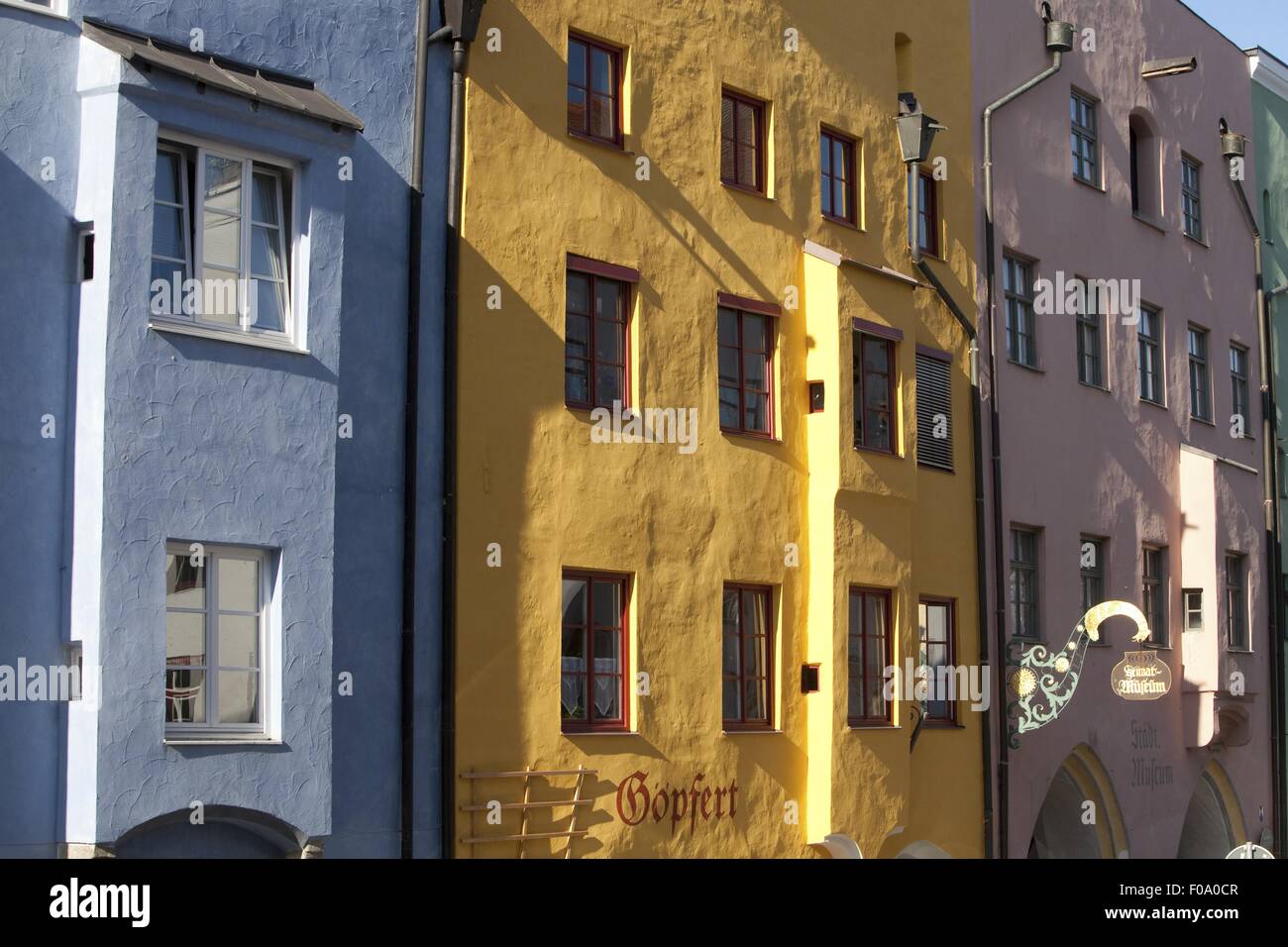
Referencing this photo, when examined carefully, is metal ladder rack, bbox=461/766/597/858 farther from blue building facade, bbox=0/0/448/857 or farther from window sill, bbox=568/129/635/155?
window sill, bbox=568/129/635/155

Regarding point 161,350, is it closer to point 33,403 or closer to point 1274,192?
point 33,403

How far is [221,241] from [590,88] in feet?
19.3

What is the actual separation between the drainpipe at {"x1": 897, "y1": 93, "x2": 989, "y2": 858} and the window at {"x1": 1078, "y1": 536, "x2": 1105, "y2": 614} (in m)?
3.21

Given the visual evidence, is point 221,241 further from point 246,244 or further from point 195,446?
point 195,446

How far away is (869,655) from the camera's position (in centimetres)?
2402

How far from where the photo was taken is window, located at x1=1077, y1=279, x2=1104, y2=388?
3062 centimetres

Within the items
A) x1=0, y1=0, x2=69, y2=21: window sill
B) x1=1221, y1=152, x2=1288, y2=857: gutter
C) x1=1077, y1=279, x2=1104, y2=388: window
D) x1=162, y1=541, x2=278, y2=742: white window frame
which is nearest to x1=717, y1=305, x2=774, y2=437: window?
x1=162, y1=541, x2=278, y2=742: white window frame

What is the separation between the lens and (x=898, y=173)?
26.0 m

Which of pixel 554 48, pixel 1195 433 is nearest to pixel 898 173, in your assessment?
pixel 554 48

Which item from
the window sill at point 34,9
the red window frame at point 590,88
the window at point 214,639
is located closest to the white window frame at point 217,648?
the window at point 214,639

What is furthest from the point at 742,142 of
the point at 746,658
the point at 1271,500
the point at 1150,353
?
the point at 1271,500
